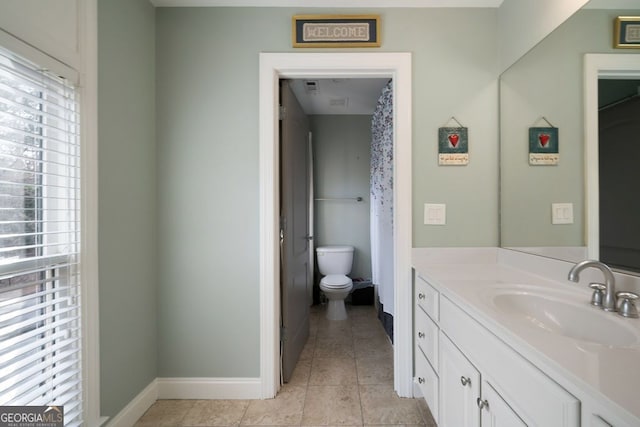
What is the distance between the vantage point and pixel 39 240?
1.07 meters

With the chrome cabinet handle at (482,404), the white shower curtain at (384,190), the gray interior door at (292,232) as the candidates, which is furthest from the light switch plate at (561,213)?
the gray interior door at (292,232)

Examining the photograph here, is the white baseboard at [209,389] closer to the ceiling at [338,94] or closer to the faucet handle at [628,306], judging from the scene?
the faucet handle at [628,306]

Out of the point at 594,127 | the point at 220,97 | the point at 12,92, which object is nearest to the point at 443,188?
the point at 594,127

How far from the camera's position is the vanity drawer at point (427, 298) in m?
1.30

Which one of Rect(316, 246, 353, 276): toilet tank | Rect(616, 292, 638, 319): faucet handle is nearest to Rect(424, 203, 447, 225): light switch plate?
Rect(616, 292, 638, 319): faucet handle

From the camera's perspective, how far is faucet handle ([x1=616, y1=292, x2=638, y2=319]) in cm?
84

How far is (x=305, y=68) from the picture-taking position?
1676 mm

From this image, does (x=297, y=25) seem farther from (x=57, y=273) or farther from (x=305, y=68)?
(x=57, y=273)

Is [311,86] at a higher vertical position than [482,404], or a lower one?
higher

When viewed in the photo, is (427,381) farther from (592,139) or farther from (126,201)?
(126,201)

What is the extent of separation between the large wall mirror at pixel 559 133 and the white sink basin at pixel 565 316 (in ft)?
0.78

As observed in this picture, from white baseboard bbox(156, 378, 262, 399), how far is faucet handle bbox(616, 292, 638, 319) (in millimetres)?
1770

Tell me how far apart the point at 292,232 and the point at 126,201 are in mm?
1045

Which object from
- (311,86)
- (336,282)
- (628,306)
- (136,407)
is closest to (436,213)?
(628,306)
